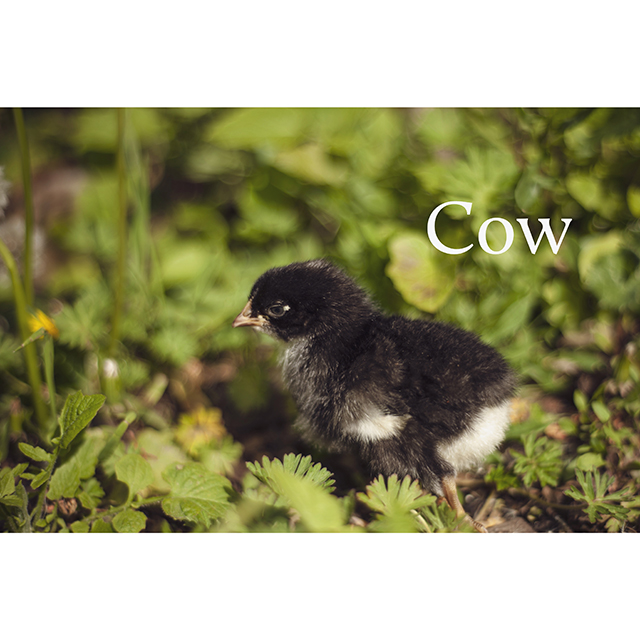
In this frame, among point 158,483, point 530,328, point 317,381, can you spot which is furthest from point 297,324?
point 530,328

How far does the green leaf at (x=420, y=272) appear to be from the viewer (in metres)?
1.68

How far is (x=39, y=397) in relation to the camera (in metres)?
1.65

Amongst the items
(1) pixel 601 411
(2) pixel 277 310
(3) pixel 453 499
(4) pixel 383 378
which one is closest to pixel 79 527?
(2) pixel 277 310

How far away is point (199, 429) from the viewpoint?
1.81 m

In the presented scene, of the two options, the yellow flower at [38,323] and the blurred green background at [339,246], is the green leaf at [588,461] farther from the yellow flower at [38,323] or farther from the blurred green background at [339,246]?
the yellow flower at [38,323]

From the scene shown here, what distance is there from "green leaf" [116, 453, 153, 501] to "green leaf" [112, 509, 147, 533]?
0.18 feet

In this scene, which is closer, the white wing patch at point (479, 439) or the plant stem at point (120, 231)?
the white wing patch at point (479, 439)

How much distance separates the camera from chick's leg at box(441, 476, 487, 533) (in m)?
1.44

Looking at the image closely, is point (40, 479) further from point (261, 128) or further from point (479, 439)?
point (261, 128)

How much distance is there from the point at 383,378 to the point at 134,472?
2.60 feet

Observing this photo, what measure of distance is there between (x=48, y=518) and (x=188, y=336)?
0.84 meters

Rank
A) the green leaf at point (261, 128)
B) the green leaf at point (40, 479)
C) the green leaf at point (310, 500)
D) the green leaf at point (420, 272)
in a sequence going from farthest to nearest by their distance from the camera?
1. the green leaf at point (261, 128)
2. the green leaf at point (420, 272)
3. the green leaf at point (40, 479)
4. the green leaf at point (310, 500)

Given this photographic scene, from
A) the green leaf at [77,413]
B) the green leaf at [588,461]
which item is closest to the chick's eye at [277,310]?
the green leaf at [77,413]

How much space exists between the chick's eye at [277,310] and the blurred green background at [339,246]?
456 mm
